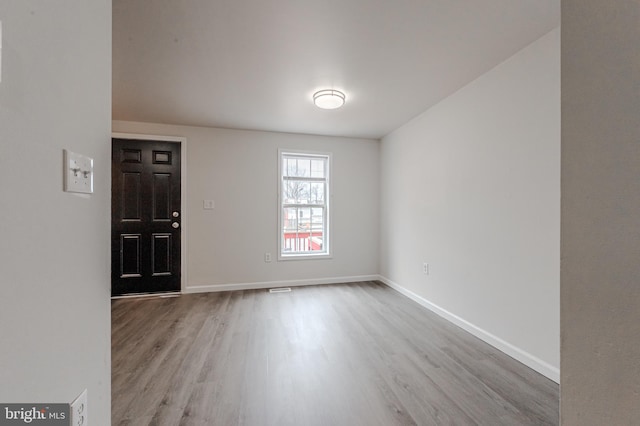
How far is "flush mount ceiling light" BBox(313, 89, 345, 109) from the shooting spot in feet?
8.54

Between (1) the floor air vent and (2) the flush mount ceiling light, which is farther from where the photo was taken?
(1) the floor air vent

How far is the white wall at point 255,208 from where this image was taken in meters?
3.70

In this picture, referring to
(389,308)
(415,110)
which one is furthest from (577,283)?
(415,110)

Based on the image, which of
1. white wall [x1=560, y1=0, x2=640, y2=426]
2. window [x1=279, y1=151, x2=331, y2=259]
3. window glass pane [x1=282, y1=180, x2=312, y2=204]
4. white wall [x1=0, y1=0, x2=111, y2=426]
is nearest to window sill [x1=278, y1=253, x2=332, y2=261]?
window [x1=279, y1=151, x2=331, y2=259]

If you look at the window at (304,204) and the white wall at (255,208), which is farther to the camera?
the window at (304,204)

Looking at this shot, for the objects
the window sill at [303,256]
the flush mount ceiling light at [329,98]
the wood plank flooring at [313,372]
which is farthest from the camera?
the window sill at [303,256]

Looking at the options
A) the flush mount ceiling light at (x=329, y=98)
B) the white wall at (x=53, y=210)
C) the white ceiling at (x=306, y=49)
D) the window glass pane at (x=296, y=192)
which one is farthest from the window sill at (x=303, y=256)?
the white wall at (x=53, y=210)

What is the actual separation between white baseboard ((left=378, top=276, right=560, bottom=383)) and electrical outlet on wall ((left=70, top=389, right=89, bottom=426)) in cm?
253

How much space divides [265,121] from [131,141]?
184 cm

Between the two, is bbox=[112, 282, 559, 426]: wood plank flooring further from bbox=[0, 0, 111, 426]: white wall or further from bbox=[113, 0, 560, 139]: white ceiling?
bbox=[113, 0, 560, 139]: white ceiling

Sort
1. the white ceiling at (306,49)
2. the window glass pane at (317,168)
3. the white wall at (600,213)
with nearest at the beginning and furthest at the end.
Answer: the white wall at (600,213), the white ceiling at (306,49), the window glass pane at (317,168)

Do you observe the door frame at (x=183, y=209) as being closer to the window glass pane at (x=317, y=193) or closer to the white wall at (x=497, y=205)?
the window glass pane at (x=317, y=193)

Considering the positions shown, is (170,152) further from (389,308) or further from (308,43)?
(389,308)

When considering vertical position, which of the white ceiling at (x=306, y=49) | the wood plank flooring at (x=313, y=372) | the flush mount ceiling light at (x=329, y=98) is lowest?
the wood plank flooring at (x=313, y=372)
